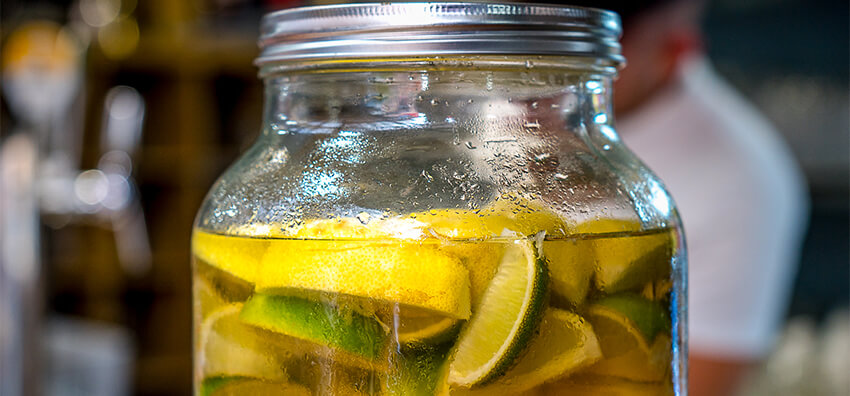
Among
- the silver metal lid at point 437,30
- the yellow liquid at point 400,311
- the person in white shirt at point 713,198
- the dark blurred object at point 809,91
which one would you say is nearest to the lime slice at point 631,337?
the yellow liquid at point 400,311

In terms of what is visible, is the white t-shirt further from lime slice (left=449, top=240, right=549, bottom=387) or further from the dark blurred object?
lime slice (left=449, top=240, right=549, bottom=387)

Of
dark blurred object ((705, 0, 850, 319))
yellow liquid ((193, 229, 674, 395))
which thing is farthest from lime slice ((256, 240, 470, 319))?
dark blurred object ((705, 0, 850, 319))

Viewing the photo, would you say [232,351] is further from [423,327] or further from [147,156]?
[147,156]

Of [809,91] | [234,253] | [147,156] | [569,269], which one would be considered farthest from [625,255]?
[147,156]

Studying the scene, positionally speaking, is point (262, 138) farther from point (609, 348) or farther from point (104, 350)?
point (104, 350)

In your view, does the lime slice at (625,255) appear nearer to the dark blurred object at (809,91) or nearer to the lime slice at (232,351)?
the lime slice at (232,351)

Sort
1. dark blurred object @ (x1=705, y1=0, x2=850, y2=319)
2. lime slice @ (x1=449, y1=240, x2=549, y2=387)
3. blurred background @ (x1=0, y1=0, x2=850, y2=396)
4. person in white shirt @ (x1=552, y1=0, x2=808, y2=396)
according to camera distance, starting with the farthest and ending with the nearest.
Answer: dark blurred object @ (x1=705, y1=0, x2=850, y2=319) < person in white shirt @ (x1=552, y1=0, x2=808, y2=396) < blurred background @ (x1=0, y1=0, x2=850, y2=396) < lime slice @ (x1=449, y1=240, x2=549, y2=387)
